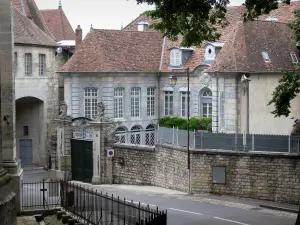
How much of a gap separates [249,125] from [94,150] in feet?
26.1

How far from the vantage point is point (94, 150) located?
3416cm

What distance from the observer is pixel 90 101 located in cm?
4219

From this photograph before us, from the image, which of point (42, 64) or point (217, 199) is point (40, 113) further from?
point (217, 199)

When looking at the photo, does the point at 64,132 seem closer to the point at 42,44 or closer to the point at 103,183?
the point at 103,183

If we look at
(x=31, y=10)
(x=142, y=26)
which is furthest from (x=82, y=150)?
(x=142, y=26)

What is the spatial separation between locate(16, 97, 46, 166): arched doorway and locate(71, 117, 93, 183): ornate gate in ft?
27.4

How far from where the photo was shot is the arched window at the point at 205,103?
41719mm

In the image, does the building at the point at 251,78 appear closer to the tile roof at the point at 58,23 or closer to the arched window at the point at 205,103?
the arched window at the point at 205,103

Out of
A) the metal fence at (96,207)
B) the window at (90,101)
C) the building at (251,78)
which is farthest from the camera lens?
the window at (90,101)

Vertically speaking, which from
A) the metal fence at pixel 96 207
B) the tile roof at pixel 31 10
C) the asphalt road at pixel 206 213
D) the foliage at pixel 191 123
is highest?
the tile roof at pixel 31 10

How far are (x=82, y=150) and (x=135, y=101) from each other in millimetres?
9058

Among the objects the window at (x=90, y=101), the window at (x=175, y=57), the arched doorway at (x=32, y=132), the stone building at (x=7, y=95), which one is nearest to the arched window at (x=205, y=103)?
the window at (x=175, y=57)

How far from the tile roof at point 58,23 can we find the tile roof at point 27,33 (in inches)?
405

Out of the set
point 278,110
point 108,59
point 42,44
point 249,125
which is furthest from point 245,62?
point 42,44
